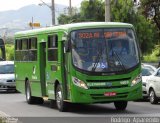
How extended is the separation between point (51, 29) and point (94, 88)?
11.5ft

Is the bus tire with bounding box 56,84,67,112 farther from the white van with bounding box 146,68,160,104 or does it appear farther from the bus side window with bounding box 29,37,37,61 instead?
the white van with bounding box 146,68,160,104

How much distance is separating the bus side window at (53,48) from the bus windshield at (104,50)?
1.42 m

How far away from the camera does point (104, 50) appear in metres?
18.5

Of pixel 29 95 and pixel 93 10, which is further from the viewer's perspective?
pixel 93 10

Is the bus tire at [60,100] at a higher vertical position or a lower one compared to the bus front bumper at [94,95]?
lower

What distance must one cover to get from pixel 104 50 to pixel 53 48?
2.37 meters

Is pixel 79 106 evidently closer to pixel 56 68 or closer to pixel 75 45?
pixel 56 68

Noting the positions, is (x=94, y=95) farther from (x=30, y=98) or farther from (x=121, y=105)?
(x=30, y=98)

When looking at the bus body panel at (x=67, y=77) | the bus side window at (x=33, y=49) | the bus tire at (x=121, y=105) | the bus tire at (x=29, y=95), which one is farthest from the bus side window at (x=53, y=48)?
the bus tire at (x=29, y=95)

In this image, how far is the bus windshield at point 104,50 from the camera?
60.0 ft

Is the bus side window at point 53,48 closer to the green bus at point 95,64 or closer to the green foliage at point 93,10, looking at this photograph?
the green bus at point 95,64

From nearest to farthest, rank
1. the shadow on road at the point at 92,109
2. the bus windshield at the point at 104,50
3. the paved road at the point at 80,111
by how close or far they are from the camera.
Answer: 1. the paved road at the point at 80,111
2. the bus windshield at the point at 104,50
3. the shadow on road at the point at 92,109

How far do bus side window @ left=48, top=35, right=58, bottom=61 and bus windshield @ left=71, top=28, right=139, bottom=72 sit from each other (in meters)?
1.42

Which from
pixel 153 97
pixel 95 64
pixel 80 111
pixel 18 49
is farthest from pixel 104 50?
pixel 18 49
